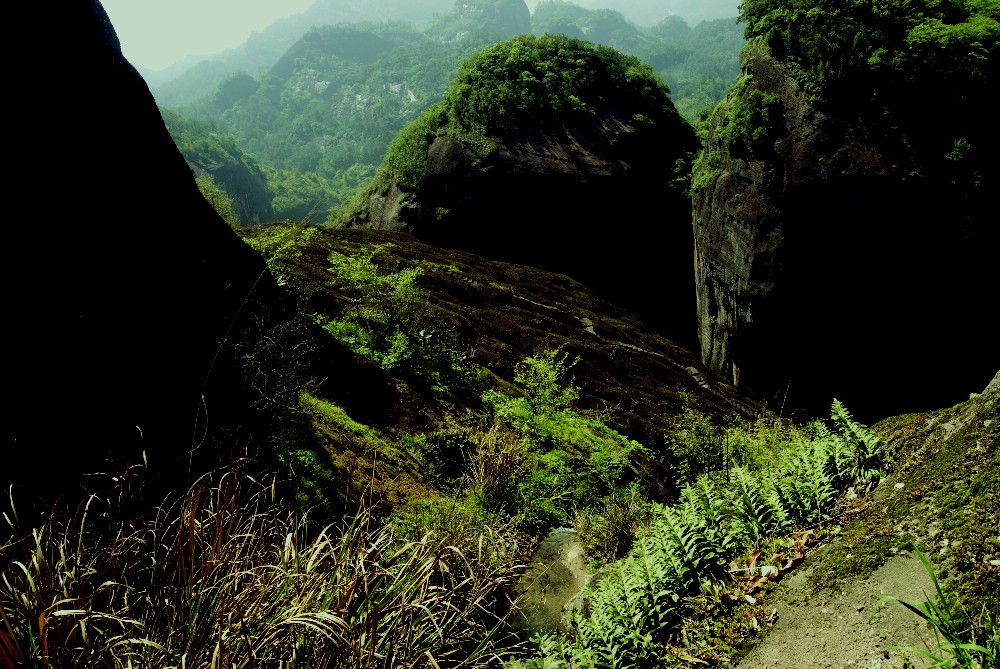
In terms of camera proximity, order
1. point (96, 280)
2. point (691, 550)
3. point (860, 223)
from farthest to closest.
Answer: point (860, 223) < point (96, 280) < point (691, 550)

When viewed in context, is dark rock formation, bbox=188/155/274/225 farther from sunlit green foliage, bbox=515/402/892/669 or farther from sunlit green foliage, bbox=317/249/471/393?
sunlit green foliage, bbox=515/402/892/669

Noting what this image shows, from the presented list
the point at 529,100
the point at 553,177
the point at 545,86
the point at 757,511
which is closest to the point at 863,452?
the point at 757,511

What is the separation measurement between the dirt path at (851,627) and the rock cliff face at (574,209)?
19659mm

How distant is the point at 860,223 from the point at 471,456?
577 inches

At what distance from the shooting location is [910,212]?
15438 mm

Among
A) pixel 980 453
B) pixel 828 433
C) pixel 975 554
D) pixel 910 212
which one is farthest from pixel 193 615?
pixel 910 212

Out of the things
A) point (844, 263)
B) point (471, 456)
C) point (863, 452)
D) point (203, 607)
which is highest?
point (203, 607)

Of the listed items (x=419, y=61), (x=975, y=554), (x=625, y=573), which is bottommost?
(x=625, y=573)

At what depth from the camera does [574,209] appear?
72.8 feet

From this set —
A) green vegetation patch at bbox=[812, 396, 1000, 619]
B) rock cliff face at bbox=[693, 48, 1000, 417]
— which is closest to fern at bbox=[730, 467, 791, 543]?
green vegetation patch at bbox=[812, 396, 1000, 619]

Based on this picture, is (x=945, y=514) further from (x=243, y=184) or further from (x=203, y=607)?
(x=243, y=184)

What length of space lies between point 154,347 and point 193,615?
3.26 m

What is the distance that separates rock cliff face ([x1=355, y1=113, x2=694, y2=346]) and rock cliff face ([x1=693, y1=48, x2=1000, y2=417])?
5.78 meters

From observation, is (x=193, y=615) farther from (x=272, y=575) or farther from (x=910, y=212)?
(x=910, y=212)
